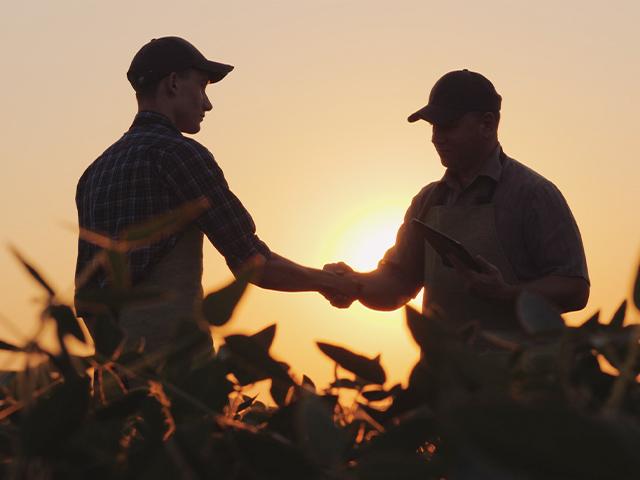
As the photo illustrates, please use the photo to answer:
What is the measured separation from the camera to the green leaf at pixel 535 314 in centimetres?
56

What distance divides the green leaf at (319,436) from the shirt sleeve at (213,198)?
3.57 meters

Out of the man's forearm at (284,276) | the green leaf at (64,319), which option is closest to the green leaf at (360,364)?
the green leaf at (64,319)

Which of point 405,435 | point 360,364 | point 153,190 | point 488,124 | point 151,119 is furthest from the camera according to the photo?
point 488,124

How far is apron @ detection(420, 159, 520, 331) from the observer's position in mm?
4395

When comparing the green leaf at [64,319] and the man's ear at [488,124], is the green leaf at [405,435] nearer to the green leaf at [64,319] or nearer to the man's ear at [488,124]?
the green leaf at [64,319]

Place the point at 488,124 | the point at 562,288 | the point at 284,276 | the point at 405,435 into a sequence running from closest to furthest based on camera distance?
the point at 405,435
the point at 562,288
the point at 284,276
the point at 488,124

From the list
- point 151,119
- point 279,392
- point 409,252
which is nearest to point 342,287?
point 409,252

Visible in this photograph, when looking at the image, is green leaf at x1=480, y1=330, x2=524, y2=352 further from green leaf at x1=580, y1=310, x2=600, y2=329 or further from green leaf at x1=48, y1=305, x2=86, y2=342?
green leaf at x1=48, y1=305, x2=86, y2=342

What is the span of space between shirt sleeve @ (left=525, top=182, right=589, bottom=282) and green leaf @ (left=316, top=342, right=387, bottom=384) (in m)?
3.65

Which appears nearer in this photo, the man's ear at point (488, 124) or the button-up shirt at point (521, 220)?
the button-up shirt at point (521, 220)

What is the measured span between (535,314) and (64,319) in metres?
0.28

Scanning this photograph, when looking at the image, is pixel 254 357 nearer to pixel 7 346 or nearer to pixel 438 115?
pixel 7 346

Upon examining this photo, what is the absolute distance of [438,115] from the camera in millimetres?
4941

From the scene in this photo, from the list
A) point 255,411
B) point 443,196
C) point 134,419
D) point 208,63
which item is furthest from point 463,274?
point 134,419
